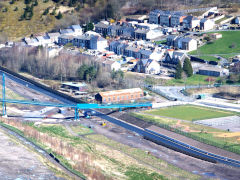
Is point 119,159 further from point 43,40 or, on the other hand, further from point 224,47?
point 43,40

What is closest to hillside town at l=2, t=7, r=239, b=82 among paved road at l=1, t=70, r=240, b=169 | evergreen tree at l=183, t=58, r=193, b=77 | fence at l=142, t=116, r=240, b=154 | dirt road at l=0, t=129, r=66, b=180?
evergreen tree at l=183, t=58, r=193, b=77

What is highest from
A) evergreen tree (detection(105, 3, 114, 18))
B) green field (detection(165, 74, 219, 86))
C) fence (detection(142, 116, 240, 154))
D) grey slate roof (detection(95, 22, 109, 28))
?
evergreen tree (detection(105, 3, 114, 18))

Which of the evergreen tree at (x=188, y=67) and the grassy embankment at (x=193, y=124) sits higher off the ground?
the evergreen tree at (x=188, y=67)

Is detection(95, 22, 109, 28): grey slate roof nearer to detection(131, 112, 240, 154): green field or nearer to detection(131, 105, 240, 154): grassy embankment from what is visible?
detection(131, 105, 240, 154): grassy embankment

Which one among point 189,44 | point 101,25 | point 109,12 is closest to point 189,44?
point 189,44

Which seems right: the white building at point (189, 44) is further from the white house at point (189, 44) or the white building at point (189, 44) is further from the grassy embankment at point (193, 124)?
the grassy embankment at point (193, 124)

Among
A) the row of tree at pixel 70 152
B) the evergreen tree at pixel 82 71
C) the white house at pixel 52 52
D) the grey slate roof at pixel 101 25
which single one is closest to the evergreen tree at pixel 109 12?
the grey slate roof at pixel 101 25

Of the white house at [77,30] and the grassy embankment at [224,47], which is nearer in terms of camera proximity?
the grassy embankment at [224,47]

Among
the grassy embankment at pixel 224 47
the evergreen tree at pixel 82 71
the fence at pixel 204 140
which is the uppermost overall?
the grassy embankment at pixel 224 47
